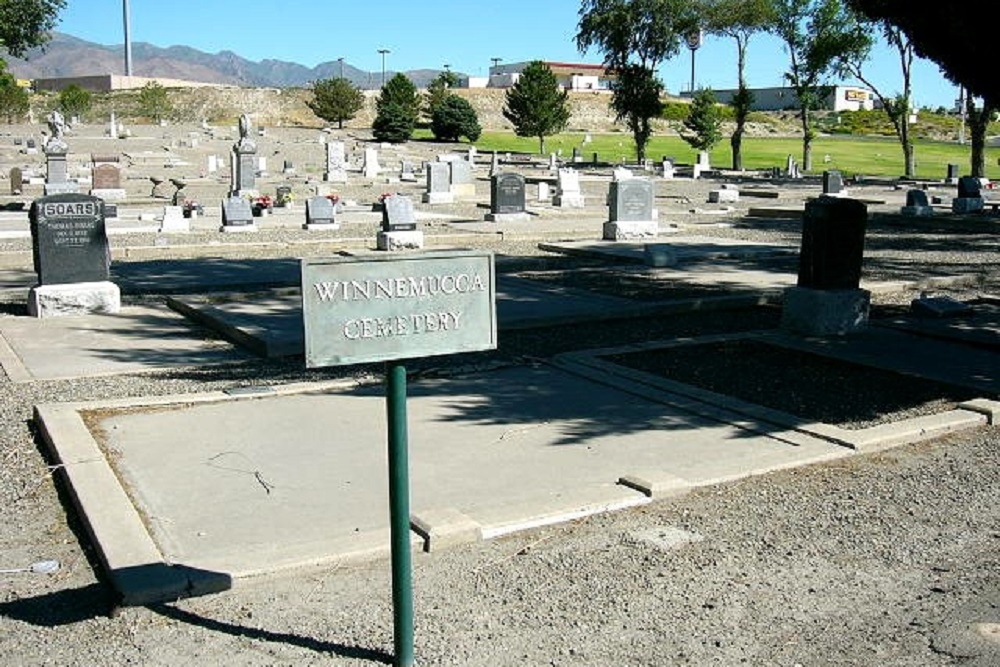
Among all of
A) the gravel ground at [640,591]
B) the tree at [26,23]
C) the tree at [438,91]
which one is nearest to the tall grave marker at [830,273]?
the gravel ground at [640,591]

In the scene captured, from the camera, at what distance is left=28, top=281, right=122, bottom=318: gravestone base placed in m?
11.7

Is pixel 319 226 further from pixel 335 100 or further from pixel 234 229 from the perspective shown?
pixel 335 100

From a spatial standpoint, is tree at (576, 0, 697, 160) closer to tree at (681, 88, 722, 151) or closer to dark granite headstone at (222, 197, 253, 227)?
tree at (681, 88, 722, 151)

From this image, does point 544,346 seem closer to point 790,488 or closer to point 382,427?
point 382,427

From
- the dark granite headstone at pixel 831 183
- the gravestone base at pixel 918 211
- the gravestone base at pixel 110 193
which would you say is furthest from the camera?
the dark granite headstone at pixel 831 183

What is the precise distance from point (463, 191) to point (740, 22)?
105ft

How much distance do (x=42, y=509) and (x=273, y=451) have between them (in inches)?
56.5

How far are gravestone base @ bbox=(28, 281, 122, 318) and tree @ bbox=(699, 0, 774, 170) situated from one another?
150 feet

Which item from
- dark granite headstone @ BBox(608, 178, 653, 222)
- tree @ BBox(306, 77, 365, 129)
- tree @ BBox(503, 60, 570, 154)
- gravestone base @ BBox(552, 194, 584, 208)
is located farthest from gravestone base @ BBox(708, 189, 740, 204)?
tree @ BBox(306, 77, 365, 129)

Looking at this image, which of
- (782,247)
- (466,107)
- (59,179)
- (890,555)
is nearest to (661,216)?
(782,247)

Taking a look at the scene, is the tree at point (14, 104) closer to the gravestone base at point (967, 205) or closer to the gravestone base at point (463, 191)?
the gravestone base at point (463, 191)

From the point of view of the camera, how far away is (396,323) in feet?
12.5

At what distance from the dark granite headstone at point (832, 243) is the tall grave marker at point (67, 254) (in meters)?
7.71

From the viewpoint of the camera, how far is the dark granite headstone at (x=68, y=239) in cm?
1159
